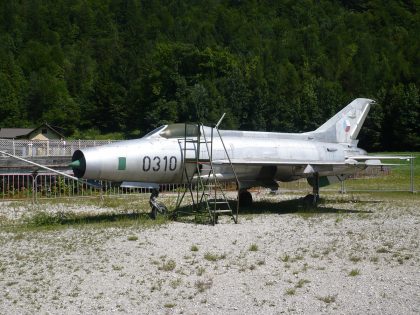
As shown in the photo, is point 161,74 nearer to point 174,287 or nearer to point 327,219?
point 327,219

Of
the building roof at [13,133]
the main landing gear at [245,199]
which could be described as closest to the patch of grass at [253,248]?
the main landing gear at [245,199]

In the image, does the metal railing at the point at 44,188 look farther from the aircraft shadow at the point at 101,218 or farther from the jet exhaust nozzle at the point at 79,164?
the jet exhaust nozzle at the point at 79,164

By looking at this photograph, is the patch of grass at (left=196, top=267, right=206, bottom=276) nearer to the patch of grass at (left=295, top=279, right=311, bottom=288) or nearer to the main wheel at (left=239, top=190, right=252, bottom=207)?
the patch of grass at (left=295, top=279, right=311, bottom=288)

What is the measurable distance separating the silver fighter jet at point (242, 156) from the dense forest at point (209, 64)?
42955 millimetres

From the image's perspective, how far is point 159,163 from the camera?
47.6 feet

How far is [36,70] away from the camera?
113812 mm

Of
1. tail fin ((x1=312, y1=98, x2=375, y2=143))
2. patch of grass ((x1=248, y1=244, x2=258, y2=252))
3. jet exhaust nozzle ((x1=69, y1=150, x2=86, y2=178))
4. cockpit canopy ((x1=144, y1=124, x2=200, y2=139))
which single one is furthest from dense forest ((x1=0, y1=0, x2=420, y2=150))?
patch of grass ((x1=248, y1=244, x2=258, y2=252))

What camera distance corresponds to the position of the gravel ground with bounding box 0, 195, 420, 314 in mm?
7289

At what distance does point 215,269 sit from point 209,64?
7830cm

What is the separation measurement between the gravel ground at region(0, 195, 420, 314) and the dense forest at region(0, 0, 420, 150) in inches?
2024

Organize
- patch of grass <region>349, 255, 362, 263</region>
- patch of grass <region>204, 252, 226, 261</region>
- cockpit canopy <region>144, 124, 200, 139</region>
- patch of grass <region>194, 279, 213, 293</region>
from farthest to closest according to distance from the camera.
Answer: cockpit canopy <region>144, 124, 200, 139</region>, patch of grass <region>204, 252, 226, 261</region>, patch of grass <region>349, 255, 362, 263</region>, patch of grass <region>194, 279, 213, 293</region>

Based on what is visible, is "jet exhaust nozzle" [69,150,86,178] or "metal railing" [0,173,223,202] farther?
"metal railing" [0,173,223,202]

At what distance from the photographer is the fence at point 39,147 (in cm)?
2912

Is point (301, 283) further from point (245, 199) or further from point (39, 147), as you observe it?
point (39, 147)
